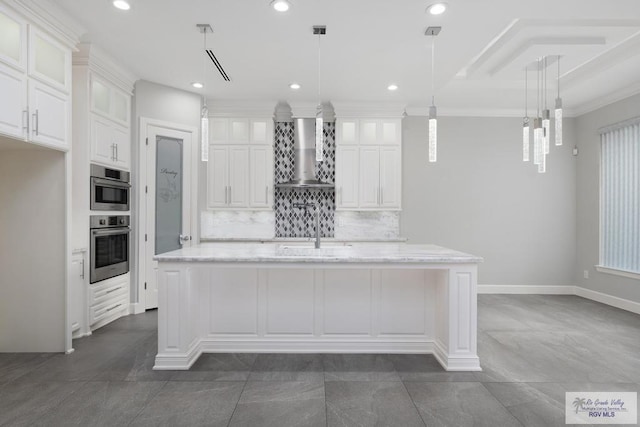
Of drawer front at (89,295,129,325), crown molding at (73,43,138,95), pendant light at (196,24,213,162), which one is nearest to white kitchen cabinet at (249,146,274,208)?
pendant light at (196,24,213,162)

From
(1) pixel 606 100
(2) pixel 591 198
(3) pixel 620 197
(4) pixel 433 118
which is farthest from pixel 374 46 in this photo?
(2) pixel 591 198

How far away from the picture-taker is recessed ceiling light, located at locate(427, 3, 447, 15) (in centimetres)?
270

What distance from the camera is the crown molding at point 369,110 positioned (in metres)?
5.18

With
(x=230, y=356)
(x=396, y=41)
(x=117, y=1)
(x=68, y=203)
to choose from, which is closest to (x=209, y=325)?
(x=230, y=356)

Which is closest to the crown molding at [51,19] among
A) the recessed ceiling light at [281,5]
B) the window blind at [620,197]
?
the recessed ceiling light at [281,5]

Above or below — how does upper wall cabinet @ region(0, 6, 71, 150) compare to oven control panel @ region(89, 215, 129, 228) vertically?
above

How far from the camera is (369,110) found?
5203mm

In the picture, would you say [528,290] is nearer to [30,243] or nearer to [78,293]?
[78,293]

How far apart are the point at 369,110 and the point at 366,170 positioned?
2.92ft

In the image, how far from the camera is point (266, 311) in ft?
9.95

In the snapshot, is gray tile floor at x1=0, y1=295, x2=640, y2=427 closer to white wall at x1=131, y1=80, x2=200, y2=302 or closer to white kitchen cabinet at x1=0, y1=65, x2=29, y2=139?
white wall at x1=131, y1=80, x2=200, y2=302

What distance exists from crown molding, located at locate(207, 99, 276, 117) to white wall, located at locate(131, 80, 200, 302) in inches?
13.6

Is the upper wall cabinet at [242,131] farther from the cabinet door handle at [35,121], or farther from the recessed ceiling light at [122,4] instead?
the cabinet door handle at [35,121]

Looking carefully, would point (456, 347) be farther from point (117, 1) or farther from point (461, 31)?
point (117, 1)
